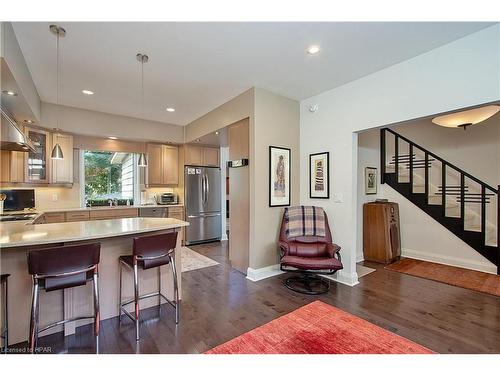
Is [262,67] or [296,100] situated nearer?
[262,67]

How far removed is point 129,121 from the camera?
502 centimetres

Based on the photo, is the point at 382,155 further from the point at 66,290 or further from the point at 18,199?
the point at 18,199

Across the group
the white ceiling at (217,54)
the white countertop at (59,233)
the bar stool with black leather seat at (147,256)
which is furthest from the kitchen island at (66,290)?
the white ceiling at (217,54)

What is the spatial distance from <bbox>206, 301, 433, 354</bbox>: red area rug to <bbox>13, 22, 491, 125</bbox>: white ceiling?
2861 millimetres

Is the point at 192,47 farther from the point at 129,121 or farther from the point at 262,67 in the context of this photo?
the point at 129,121

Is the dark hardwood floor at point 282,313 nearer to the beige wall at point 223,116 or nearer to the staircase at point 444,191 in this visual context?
the staircase at point 444,191

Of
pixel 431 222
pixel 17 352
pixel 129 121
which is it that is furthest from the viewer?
pixel 129 121

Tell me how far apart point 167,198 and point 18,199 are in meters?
2.58

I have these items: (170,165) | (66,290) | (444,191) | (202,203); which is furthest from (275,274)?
(170,165)

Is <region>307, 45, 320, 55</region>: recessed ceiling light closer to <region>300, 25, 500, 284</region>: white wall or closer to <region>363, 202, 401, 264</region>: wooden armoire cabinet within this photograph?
<region>300, 25, 500, 284</region>: white wall

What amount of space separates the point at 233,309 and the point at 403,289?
2298 millimetres

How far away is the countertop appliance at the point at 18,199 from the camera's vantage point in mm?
3994

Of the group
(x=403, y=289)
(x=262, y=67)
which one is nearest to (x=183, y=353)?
(x=403, y=289)

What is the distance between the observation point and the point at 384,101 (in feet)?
9.91
